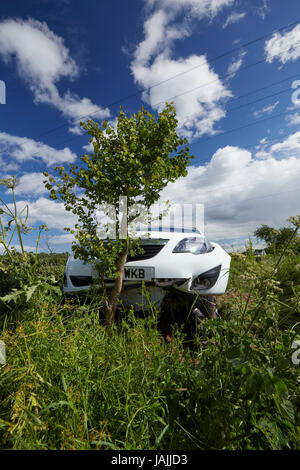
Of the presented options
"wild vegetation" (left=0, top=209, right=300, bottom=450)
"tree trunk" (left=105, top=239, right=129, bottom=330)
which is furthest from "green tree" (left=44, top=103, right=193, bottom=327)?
"wild vegetation" (left=0, top=209, right=300, bottom=450)

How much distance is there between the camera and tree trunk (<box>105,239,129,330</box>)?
2.53m

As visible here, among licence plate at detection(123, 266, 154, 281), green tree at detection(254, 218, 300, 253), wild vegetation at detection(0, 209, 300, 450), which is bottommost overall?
wild vegetation at detection(0, 209, 300, 450)

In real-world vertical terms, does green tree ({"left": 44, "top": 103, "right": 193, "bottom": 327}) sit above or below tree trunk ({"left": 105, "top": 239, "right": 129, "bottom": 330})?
above

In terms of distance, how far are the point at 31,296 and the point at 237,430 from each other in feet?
5.22

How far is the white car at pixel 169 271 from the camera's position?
2.62 m

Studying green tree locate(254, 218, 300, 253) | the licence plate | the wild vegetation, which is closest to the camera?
the wild vegetation

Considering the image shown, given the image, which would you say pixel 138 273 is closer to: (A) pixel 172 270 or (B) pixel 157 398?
(A) pixel 172 270

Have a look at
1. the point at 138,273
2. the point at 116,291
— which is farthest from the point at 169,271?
the point at 116,291

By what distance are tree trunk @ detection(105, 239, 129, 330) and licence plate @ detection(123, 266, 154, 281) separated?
0.10m

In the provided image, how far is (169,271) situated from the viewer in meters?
2.64

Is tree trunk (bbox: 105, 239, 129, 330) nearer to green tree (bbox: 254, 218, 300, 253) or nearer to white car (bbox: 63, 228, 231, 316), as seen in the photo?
white car (bbox: 63, 228, 231, 316)

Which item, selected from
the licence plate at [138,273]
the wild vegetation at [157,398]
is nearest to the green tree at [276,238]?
the wild vegetation at [157,398]

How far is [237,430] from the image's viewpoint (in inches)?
40.4
